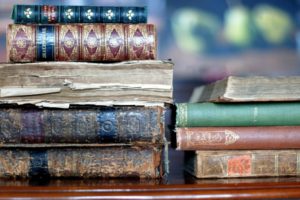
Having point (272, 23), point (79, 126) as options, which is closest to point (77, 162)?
point (79, 126)

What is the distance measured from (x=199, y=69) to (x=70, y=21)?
31 cm

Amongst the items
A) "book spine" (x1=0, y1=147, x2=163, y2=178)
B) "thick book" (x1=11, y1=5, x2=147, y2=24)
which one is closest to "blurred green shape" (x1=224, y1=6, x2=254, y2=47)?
"thick book" (x1=11, y1=5, x2=147, y2=24)

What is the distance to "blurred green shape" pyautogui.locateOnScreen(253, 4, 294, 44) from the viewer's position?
0.95 meters

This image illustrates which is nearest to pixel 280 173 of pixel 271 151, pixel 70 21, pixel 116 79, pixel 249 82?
pixel 271 151

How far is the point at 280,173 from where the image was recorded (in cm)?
69

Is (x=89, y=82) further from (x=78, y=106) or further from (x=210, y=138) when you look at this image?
(x=210, y=138)

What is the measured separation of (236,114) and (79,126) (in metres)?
0.23

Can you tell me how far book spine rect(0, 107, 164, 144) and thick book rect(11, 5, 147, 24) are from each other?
0.49 feet

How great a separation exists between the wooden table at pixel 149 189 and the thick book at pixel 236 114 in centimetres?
10

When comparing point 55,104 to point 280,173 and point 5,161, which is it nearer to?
point 5,161

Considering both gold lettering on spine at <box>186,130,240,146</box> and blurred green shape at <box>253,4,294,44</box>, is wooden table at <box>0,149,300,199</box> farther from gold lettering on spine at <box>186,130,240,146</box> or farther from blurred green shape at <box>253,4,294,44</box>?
blurred green shape at <box>253,4,294,44</box>

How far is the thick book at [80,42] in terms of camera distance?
69cm

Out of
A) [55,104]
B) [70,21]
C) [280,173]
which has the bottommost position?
[280,173]

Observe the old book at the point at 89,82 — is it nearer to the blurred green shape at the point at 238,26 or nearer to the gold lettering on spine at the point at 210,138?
Result: the gold lettering on spine at the point at 210,138
